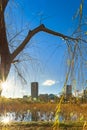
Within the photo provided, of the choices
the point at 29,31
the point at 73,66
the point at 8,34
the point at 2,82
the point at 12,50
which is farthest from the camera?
the point at 29,31

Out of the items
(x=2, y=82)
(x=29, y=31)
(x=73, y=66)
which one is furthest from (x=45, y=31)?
(x=73, y=66)

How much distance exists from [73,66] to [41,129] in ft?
10.5

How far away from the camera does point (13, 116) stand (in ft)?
21.0

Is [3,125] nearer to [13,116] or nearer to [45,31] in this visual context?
[13,116]

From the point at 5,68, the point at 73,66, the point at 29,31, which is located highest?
the point at 29,31

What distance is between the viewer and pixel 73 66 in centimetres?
204

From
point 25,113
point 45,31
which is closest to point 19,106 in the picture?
point 25,113

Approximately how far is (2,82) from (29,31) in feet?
4.02

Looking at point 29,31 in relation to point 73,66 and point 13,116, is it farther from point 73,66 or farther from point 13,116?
point 73,66

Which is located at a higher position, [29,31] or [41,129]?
[29,31]

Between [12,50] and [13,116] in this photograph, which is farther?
[13,116]

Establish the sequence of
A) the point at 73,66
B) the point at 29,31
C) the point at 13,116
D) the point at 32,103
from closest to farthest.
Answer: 1. the point at 73,66
2. the point at 29,31
3. the point at 13,116
4. the point at 32,103

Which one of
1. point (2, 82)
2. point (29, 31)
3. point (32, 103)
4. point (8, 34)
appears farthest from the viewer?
point (32, 103)

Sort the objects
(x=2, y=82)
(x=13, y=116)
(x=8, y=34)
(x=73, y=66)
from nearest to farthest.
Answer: (x=73, y=66) < (x=8, y=34) < (x=2, y=82) < (x=13, y=116)
